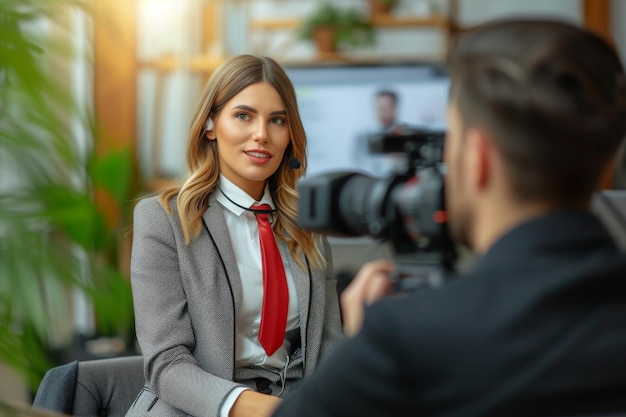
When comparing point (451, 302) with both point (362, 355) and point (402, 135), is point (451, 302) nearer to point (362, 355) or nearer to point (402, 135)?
point (362, 355)

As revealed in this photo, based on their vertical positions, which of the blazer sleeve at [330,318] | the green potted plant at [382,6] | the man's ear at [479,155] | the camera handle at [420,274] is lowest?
the blazer sleeve at [330,318]

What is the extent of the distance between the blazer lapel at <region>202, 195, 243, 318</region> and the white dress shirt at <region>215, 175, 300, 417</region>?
16 mm

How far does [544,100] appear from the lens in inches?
32.8

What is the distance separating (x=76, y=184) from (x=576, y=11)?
5457 millimetres

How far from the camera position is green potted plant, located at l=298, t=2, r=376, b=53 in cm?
516

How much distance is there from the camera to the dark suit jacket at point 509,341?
32.0 inches

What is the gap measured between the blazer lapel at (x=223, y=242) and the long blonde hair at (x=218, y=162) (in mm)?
15

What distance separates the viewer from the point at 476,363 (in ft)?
2.67

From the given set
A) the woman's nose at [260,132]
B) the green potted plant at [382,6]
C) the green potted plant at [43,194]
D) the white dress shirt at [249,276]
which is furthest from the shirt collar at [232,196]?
the green potted plant at [382,6]

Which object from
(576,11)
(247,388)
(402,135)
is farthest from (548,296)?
(576,11)

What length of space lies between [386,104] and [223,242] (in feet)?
10.2

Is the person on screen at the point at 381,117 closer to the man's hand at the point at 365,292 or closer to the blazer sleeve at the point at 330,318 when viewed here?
the blazer sleeve at the point at 330,318

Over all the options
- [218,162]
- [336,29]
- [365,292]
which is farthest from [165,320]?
[336,29]

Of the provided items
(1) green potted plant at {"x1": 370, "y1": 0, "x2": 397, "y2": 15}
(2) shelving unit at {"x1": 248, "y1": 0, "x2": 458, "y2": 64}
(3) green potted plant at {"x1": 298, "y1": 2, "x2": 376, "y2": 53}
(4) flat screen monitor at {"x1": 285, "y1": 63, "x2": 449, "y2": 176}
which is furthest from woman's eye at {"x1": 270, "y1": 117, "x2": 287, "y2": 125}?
(1) green potted plant at {"x1": 370, "y1": 0, "x2": 397, "y2": 15}
